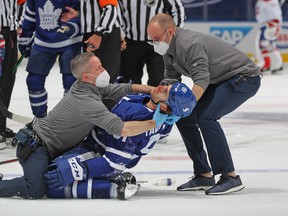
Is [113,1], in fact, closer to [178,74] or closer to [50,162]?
[178,74]

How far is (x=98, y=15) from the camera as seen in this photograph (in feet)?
19.8

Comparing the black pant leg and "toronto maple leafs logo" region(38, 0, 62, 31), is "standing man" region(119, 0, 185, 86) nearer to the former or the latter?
"toronto maple leafs logo" region(38, 0, 62, 31)

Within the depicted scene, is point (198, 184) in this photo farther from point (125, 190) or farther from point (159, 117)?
point (159, 117)

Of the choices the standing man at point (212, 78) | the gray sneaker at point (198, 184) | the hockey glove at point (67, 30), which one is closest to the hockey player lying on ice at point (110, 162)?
the standing man at point (212, 78)

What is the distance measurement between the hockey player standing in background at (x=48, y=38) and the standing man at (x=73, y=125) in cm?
158

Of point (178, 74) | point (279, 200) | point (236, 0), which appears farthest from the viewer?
point (236, 0)

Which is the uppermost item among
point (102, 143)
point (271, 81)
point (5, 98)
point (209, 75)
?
point (209, 75)

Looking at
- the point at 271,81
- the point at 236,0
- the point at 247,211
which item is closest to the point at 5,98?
the point at 247,211

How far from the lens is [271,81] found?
36.0 ft

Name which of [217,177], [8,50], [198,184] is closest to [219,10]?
[8,50]

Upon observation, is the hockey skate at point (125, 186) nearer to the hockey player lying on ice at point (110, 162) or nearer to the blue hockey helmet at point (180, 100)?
the hockey player lying on ice at point (110, 162)

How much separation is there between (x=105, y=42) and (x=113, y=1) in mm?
288

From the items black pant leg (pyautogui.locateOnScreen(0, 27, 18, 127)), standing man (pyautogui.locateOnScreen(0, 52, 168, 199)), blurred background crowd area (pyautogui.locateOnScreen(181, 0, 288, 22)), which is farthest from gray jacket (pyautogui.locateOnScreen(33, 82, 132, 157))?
blurred background crowd area (pyautogui.locateOnScreen(181, 0, 288, 22))

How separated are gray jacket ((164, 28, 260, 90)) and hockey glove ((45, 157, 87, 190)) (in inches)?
26.2
